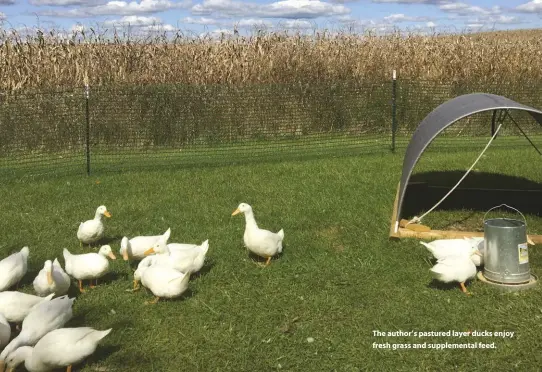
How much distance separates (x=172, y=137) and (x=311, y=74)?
222 inches

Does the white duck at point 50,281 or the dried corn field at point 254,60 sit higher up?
the dried corn field at point 254,60

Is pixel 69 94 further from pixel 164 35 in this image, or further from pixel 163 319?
pixel 163 319

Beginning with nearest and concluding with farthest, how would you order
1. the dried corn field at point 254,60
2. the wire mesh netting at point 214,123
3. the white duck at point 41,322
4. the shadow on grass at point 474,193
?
the white duck at point 41,322 < the shadow on grass at point 474,193 < the wire mesh netting at point 214,123 < the dried corn field at point 254,60

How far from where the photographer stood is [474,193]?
9.23 m

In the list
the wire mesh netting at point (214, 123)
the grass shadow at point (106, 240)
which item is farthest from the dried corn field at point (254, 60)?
the grass shadow at point (106, 240)

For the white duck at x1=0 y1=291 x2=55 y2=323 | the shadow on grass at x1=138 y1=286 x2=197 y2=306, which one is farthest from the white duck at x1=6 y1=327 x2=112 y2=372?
the shadow on grass at x1=138 y1=286 x2=197 y2=306

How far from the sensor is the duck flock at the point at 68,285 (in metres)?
4.26

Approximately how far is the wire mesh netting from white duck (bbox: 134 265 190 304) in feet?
20.6

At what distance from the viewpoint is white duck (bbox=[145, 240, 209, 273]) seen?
5.80 meters

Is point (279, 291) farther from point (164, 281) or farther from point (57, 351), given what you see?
point (57, 351)

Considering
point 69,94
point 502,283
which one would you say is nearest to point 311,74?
point 69,94

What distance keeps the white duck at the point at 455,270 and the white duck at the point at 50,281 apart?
134 inches

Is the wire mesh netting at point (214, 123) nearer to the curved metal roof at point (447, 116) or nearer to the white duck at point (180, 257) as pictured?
the curved metal roof at point (447, 116)

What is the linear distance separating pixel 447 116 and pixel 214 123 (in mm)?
7322
